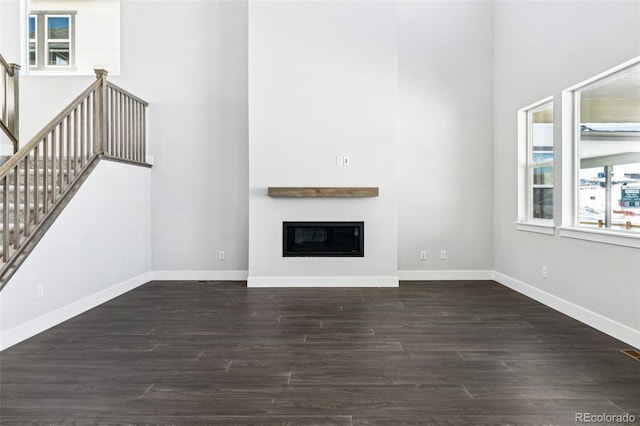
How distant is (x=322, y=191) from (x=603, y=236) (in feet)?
10.0

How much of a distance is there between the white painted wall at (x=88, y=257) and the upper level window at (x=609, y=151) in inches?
197

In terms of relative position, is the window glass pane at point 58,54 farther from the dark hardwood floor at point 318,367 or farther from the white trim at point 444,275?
the white trim at point 444,275

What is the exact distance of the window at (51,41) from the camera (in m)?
6.17

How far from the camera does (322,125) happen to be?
5.45 m

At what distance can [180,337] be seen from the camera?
11.2 feet

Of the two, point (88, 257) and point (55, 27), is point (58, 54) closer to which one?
point (55, 27)

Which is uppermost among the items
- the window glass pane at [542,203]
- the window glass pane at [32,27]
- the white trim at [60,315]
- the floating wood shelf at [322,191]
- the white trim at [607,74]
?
the window glass pane at [32,27]

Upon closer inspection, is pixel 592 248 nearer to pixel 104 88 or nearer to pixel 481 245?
pixel 481 245

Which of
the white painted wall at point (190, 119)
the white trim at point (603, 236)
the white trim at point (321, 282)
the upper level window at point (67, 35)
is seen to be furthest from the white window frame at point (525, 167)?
the upper level window at point (67, 35)

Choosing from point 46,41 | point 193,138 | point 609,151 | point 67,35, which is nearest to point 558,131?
point 609,151

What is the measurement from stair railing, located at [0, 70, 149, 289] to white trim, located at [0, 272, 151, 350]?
453 millimetres

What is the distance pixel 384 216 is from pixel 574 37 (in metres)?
2.81

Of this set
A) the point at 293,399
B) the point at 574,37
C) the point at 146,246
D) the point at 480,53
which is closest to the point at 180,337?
the point at 293,399

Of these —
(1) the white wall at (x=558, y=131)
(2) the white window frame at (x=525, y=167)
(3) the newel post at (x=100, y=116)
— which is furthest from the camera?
(2) the white window frame at (x=525, y=167)
